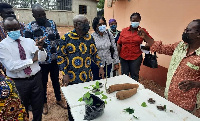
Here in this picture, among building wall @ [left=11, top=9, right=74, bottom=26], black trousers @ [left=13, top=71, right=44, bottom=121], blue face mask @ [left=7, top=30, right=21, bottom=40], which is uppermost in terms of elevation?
building wall @ [left=11, top=9, right=74, bottom=26]

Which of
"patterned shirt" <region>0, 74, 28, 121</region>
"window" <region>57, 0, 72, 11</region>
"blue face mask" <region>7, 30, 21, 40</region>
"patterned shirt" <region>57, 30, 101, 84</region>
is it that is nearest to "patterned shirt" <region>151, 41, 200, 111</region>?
"patterned shirt" <region>57, 30, 101, 84</region>

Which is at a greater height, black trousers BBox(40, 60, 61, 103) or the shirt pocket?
the shirt pocket

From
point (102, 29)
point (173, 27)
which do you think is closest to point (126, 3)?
point (173, 27)

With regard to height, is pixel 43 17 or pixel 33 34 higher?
pixel 43 17

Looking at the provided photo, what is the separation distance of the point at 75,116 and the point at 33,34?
6.48 feet

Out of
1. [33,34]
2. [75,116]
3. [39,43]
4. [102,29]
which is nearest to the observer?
[75,116]

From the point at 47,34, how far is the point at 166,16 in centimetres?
315

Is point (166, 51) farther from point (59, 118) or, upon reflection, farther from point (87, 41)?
point (59, 118)

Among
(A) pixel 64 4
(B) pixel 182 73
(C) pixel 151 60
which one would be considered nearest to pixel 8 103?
(B) pixel 182 73

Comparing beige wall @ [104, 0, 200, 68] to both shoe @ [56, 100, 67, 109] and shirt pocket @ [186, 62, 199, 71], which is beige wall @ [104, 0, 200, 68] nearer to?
shirt pocket @ [186, 62, 199, 71]

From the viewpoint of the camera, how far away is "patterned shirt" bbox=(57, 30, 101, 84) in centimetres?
247

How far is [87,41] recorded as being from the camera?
8.52ft

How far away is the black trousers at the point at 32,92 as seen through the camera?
2.33 m

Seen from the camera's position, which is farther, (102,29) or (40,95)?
(102,29)
